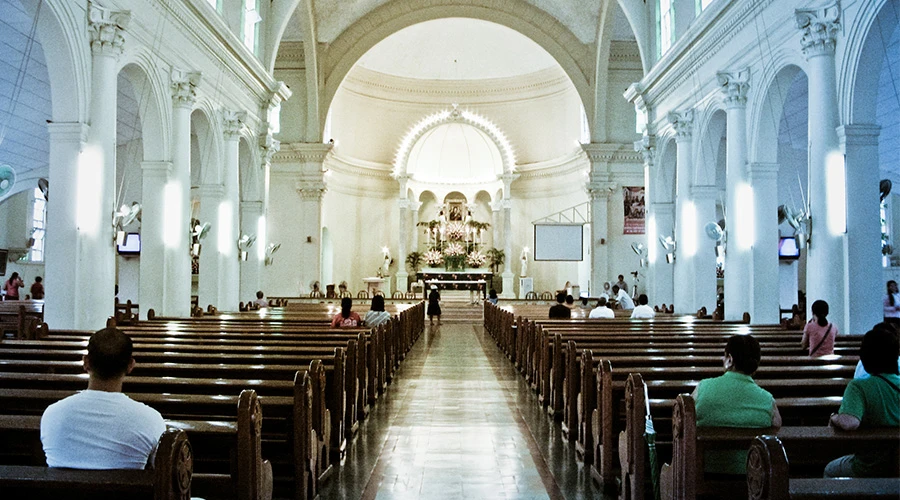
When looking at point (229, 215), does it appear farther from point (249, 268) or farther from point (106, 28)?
point (106, 28)

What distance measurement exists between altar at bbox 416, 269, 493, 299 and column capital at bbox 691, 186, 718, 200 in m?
13.2

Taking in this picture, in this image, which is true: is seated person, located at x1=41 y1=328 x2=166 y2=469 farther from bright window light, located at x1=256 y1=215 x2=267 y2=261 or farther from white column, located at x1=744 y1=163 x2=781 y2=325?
bright window light, located at x1=256 y1=215 x2=267 y2=261

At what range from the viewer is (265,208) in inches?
765

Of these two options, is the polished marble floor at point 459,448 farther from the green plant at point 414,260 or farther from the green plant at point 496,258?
the green plant at point 414,260

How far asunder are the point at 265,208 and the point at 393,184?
462 inches

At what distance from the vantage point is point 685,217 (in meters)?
15.9

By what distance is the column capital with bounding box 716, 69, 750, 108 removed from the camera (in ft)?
41.6

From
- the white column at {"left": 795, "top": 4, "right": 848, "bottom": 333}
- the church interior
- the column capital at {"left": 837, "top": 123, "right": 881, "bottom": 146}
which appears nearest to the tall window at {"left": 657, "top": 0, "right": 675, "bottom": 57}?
the church interior

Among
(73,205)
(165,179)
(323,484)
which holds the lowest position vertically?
(323,484)

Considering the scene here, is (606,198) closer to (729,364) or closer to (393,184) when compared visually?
(393,184)

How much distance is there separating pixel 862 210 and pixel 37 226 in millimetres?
22315

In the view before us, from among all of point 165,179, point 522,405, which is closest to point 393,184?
point 165,179

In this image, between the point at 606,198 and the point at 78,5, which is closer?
the point at 78,5

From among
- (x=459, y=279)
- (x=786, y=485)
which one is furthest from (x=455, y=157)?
(x=786, y=485)
